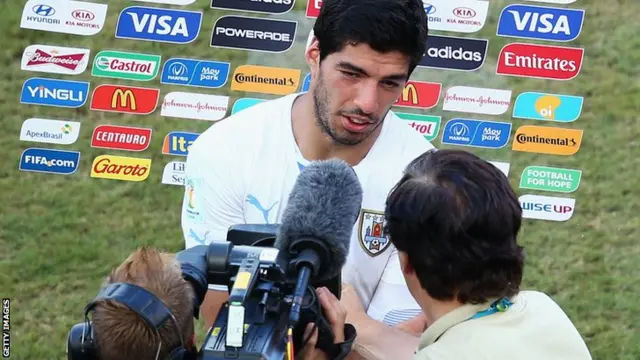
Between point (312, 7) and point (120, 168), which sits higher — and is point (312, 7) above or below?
above

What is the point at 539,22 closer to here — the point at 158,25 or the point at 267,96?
the point at 267,96

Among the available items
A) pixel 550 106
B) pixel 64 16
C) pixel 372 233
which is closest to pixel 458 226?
pixel 372 233

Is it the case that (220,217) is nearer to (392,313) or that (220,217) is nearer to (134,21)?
(392,313)

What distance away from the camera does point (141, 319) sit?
1.35 metres

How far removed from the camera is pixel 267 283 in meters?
1.56

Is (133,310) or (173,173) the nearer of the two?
(133,310)

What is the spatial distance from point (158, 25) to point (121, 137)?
53cm

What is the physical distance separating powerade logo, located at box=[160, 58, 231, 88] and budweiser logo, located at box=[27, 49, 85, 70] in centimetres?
38

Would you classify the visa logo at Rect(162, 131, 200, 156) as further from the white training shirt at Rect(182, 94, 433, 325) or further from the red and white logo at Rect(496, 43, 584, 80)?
the white training shirt at Rect(182, 94, 433, 325)

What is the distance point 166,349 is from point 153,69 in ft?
8.82

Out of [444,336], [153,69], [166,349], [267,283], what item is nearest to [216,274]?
[267,283]

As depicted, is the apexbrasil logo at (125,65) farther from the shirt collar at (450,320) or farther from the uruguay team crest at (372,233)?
the shirt collar at (450,320)

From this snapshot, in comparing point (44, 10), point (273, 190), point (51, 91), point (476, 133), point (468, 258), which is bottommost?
point (468, 258)

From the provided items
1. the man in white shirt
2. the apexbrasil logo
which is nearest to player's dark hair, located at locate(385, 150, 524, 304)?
the man in white shirt
